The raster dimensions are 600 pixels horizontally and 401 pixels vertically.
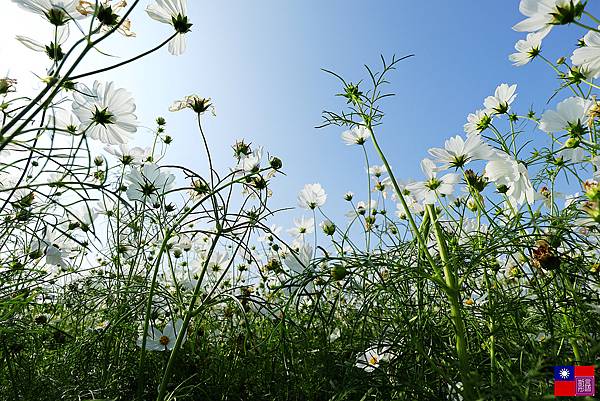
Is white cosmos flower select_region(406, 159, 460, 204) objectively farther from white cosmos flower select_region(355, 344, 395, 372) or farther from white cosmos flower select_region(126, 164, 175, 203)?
white cosmos flower select_region(126, 164, 175, 203)

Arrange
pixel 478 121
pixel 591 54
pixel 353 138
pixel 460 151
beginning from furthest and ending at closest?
1. pixel 353 138
2. pixel 478 121
3. pixel 460 151
4. pixel 591 54

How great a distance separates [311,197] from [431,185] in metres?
0.76

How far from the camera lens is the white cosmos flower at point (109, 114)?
0.74 metres

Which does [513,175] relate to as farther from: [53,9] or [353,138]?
[53,9]

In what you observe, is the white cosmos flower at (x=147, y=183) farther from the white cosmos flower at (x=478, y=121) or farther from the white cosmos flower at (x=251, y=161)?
the white cosmos flower at (x=478, y=121)

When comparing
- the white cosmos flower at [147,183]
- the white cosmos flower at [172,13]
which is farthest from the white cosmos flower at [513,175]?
the white cosmos flower at [147,183]

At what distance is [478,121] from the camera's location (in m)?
1.07

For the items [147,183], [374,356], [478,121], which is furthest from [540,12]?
[147,183]

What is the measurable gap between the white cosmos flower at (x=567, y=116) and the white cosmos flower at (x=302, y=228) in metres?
1.02

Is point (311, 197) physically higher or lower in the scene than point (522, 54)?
lower

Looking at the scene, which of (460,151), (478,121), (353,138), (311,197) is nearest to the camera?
(460,151)

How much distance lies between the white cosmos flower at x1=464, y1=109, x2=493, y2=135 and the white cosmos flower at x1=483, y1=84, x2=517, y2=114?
0.03 m

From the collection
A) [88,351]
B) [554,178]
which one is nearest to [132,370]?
[88,351]

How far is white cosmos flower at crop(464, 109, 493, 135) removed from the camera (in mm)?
1047
